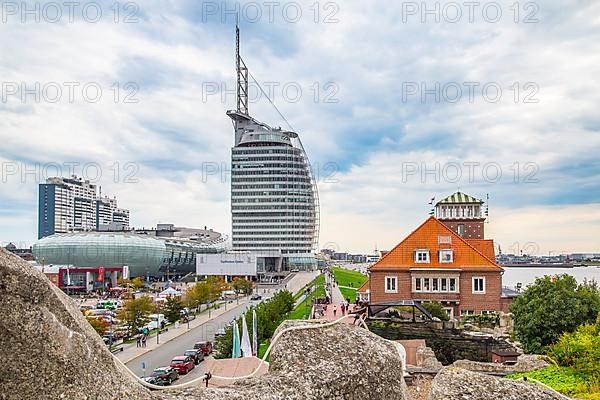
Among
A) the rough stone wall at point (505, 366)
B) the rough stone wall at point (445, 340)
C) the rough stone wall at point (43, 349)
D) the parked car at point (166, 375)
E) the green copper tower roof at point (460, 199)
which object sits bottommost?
the parked car at point (166, 375)

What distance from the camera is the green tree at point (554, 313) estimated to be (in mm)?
21219

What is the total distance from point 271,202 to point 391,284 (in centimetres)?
11727

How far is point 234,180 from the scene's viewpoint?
152625 mm

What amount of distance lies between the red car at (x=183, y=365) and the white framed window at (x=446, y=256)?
57.1ft

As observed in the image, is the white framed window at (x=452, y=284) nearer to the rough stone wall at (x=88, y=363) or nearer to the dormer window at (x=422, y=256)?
the dormer window at (x=422, y=256)

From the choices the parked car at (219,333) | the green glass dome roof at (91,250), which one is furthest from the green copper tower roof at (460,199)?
the green glass dome roof at (91,250)

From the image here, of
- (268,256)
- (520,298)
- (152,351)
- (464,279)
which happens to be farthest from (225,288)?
(268,256)

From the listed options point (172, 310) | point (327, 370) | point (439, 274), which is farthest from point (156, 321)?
point (327, 370)

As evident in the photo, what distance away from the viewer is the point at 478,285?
110 ft

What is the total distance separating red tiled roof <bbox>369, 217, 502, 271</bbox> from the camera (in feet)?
112

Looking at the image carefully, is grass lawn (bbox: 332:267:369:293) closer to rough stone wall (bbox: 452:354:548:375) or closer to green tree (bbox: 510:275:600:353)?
green tree (bbox: 510:275:600:353)

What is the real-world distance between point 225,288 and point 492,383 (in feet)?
253

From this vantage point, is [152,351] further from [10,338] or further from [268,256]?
[268,256]

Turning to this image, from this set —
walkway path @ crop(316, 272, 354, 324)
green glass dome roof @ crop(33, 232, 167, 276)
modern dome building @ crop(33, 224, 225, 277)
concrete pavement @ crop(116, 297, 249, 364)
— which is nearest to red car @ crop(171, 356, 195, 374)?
concrete pavement @ crop(116, 297, 249, 364)
